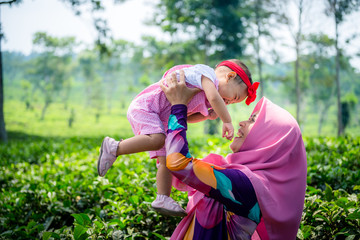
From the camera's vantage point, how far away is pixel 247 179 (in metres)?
1.40

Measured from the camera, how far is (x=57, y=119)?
1350 inches

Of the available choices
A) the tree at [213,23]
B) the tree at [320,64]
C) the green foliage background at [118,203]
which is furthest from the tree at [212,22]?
the green foliage background at [118,203]

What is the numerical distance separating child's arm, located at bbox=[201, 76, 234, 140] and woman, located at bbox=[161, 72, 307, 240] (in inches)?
4.3

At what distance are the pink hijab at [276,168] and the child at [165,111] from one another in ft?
0.68

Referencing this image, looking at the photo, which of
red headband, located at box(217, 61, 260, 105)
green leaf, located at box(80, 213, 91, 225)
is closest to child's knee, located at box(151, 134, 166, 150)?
red headband, located at box(217, 61, 260, 105)

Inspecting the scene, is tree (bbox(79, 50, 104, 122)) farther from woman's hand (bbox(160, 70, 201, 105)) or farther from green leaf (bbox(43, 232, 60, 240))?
Result: woman's hand (bbox(160, 70, 201, 105))

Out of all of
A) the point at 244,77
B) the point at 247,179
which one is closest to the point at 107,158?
the point at 247,179

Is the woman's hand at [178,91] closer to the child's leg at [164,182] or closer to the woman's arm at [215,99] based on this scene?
A: the woman's arm at [215,99]

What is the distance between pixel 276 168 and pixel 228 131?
0.38m

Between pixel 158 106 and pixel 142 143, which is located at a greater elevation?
pixel 158 106

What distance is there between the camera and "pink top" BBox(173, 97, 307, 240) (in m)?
1.42

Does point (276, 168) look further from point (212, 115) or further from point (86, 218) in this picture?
point (86, 218)

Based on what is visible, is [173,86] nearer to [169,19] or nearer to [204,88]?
[204,88]

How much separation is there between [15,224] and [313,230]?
2562 mm
